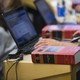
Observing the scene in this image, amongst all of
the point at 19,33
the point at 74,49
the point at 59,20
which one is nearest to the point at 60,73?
the point at 74,49

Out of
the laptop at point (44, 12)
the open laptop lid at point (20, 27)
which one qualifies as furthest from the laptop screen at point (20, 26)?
the laptop at point (44, 12)

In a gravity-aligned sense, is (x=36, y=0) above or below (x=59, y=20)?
above

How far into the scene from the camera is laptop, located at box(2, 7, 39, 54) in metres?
2.00

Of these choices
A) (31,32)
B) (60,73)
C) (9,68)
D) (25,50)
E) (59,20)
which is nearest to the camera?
(60,73)

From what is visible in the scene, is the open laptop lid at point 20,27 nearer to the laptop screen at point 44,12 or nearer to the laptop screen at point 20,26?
the laptop screen at point 20,26

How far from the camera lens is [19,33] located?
2.07 m

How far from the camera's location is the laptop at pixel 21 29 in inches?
78.7

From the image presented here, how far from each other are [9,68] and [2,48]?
324 millimetres

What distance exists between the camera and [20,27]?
2121 millimetres

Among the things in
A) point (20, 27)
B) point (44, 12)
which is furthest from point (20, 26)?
point (44, 12)

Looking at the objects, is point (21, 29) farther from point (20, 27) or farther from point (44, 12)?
point (44, 12)

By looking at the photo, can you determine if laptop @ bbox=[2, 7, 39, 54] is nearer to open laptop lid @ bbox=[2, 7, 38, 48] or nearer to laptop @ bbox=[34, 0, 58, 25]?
open laptop lid @ bbox=[2, 7, 38, 48]

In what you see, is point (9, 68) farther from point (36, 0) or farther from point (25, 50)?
point (36, 0)

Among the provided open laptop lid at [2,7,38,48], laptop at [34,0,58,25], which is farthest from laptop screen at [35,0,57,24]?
open laptop lid at [2,7,38,48]
